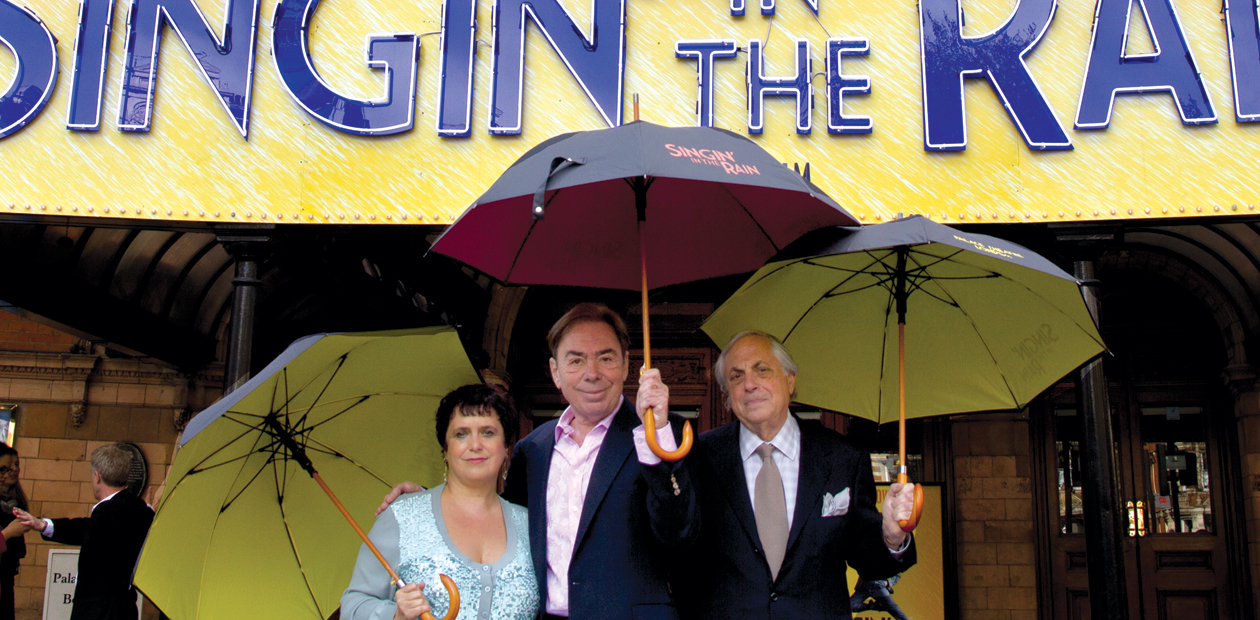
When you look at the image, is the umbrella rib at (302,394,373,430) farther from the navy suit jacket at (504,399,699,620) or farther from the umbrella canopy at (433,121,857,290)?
the navy suit jacket at (504,399,699,620)

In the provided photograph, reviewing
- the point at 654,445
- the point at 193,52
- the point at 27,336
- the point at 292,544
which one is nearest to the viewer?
the point at 654,445

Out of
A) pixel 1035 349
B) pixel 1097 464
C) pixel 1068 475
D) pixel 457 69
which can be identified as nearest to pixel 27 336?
pixel 457 69

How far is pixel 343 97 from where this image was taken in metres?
5.25

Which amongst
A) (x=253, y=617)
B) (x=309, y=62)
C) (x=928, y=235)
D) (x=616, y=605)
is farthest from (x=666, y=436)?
(x=309, y=62)

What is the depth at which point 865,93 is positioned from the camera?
513cm

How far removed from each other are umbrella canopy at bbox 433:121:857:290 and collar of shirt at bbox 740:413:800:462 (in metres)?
0.74

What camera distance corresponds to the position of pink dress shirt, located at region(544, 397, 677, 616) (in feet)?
8.96

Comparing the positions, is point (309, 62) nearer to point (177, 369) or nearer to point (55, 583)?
point (177, 369)

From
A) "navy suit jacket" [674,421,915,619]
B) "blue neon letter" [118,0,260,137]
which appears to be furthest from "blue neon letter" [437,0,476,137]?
"navy suit jacket" [674,421,915,619]

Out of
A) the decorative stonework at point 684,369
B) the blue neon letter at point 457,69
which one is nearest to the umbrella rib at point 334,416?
the blue neon letter at point 457,69

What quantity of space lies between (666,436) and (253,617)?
1672 mm

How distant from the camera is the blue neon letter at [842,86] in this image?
5.06m

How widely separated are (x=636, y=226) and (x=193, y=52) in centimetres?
348

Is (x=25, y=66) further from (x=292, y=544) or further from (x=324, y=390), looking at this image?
(x=292, y=544)
